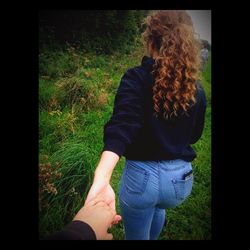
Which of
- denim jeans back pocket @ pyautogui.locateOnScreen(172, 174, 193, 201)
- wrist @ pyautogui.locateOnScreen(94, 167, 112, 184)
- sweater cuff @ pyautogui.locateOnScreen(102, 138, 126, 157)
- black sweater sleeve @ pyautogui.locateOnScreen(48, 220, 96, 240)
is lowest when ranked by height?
black sweater sleeve @ pyautogui.locateOnScreen(48, 220, 96, 240)

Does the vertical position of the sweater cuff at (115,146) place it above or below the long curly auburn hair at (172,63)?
below

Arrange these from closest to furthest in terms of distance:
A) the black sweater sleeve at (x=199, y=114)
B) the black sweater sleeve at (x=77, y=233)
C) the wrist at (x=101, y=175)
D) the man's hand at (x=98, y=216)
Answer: the black sweater sleeve at (x=77, y=233)
the man's hand at (x=98, y=216)
the wrist at (x=101, y=175)
the black sweater sleeve at (x=199, y=114)

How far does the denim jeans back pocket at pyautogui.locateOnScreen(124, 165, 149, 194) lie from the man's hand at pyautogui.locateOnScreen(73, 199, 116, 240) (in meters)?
0.24

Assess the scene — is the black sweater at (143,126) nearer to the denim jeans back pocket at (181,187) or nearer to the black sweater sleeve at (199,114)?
the black sweater sleeve at (199,114)

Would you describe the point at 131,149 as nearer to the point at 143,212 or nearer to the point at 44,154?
the point at 143,212

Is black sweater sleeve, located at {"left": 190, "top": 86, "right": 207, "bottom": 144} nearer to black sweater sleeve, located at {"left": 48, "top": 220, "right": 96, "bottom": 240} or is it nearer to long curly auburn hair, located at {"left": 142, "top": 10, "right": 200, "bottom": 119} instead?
long curly auburn hair, located at {"left": 142, "top": 10, "right": 200, "bottom": 119}

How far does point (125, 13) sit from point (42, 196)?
1.31 meters

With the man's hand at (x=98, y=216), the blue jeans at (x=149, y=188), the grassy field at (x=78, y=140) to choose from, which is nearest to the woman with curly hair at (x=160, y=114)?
the blue jeans at (x=149, y=188)

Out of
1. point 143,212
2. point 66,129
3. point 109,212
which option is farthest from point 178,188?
point 66,129

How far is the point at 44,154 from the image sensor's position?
2518 millimetres

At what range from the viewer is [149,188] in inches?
73.4

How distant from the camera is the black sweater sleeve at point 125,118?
169 cm

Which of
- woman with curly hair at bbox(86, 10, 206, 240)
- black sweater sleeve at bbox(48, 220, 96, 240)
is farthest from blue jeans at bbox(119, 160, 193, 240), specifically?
black sweater sleeve at bbox(48, 220, 96, 240)

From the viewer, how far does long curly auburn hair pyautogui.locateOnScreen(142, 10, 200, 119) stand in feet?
6.18
